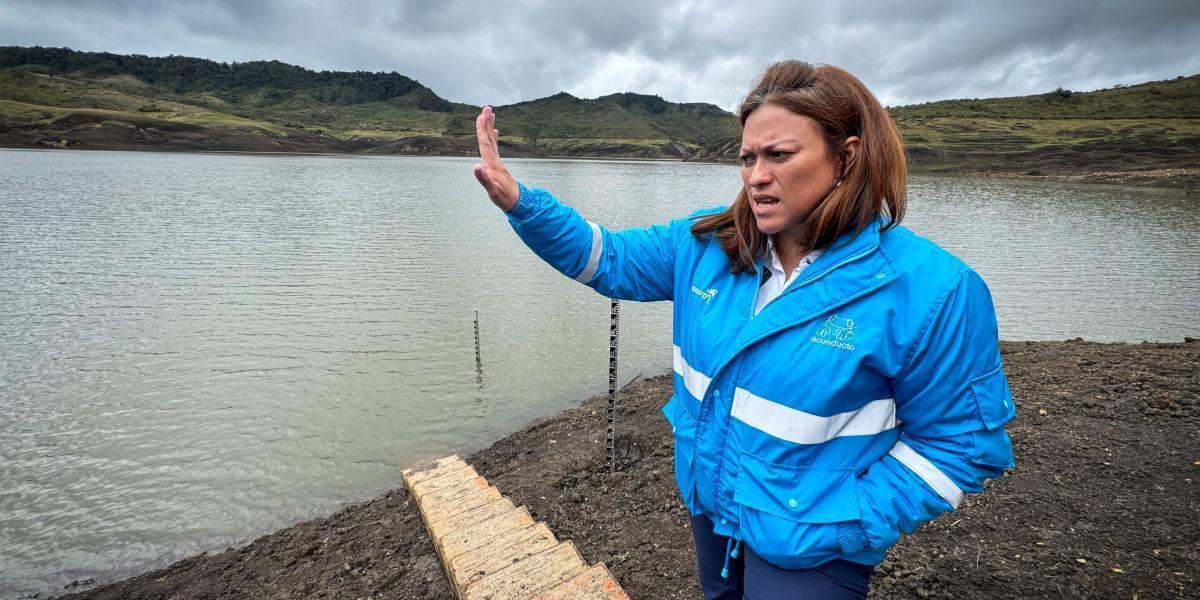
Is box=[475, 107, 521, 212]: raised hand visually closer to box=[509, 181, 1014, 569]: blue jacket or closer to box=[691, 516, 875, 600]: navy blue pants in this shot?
box=[509, 181, 1014, 569]: blue jacket

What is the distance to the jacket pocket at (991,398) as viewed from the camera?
5.77 ft

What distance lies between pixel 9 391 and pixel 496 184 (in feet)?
41.2

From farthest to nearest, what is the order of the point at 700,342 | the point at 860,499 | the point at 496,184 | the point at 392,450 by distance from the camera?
1. the point at 392,450
2. the point at 496,184
3. the point at 700,342
4. the point at 860,499

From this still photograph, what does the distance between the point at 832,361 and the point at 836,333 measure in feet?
0.30

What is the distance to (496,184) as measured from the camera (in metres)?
2.40

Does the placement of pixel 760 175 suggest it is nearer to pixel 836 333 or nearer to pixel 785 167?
pixel 785 167

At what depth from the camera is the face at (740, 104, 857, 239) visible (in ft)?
6.28

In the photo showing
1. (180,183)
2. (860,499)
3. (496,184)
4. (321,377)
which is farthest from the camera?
(180,183)

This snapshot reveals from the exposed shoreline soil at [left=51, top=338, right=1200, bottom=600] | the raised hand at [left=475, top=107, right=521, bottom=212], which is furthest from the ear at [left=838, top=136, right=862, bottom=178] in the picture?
the exposed shoreline soil at [left=51, top=338, right=1200, bottom=600]

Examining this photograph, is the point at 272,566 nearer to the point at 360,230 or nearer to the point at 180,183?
the point at 360,230

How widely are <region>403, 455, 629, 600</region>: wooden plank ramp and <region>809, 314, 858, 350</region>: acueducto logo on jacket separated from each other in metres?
2.57

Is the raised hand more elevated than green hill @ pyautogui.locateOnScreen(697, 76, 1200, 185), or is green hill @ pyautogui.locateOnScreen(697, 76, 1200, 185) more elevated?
green hill @ pyautogui.locateOnScreen(697, 76, 1200, 185)

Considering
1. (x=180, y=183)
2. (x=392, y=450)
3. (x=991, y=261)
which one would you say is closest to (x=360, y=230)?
(x=392, y=450)

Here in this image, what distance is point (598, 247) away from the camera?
258 centimetres
